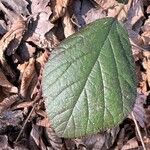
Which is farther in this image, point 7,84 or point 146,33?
point 146,33

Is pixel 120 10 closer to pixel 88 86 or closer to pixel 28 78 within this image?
pixel 28 78

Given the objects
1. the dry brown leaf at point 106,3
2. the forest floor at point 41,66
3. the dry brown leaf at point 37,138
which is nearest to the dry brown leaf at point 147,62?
the forest floor at point 41,66

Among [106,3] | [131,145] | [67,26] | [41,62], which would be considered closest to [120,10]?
[106,3]

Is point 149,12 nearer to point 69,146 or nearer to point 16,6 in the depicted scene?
point 16,6

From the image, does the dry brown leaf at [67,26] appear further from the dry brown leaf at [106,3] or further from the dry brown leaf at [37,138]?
the dry brown leaf at [37,138]

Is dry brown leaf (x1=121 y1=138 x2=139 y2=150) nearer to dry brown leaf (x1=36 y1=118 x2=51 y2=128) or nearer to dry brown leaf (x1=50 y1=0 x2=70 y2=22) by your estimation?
dry brown leaf (x1=36 y1=118 x2=51 y2=128)

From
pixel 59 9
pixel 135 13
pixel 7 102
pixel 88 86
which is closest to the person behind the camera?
pixel 88 86

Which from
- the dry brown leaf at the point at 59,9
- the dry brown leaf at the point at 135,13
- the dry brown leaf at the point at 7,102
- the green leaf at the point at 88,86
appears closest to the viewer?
the green leaf at the point at 88,86

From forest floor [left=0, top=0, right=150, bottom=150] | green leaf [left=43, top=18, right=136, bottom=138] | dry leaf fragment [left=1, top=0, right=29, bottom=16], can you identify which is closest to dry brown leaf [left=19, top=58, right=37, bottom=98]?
forest floor [left=0, top=0, right=150, bottom=150]
